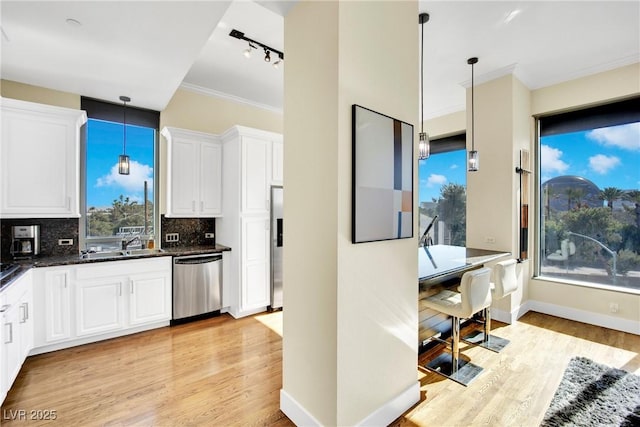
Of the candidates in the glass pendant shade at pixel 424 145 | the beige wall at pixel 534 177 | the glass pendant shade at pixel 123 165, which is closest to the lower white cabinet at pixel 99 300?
the glass pendant shade at pixel 123 165

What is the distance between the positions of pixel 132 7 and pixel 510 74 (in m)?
4.06

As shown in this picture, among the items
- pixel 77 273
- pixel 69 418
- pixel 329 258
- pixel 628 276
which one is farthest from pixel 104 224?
pixel 628 276

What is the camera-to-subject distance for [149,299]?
334 centimetres

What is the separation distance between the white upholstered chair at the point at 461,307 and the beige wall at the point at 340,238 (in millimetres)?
559

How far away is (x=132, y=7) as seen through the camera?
2.04 metres

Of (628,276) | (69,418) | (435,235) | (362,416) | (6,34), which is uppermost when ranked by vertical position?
(6,34)

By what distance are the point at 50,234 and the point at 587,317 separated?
6.54 metres

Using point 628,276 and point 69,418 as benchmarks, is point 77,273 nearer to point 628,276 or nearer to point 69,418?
point 69,418

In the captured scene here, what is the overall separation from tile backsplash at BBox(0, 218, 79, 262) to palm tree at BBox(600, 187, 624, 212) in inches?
257

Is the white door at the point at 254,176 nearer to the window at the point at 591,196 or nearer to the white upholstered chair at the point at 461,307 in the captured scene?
the white upholstered chair at the point at 461,307

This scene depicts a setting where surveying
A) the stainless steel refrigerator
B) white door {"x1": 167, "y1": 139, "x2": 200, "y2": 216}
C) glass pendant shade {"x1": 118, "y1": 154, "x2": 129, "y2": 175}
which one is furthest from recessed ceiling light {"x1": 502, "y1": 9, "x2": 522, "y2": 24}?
glass pendant shade {"x1": 118, "y1": 154, "x2": 129, "y2": 175}

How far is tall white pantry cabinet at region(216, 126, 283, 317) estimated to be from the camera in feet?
12.4

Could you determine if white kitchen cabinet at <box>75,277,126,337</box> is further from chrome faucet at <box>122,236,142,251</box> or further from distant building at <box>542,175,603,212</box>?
distant building at <box>542,175,603,212</box>

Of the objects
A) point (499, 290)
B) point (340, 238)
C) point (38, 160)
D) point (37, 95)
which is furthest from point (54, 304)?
point (499, 290)
